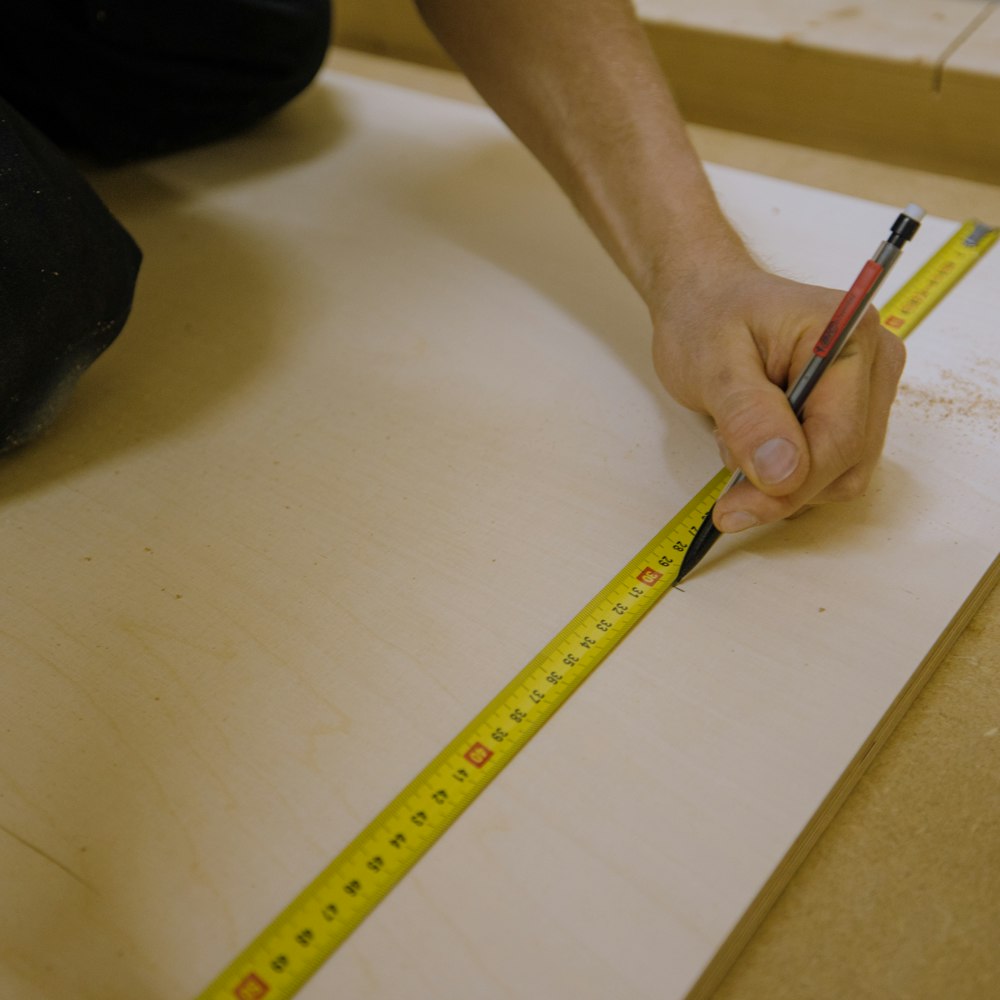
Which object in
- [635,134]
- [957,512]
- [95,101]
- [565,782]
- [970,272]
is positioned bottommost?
[970,272]

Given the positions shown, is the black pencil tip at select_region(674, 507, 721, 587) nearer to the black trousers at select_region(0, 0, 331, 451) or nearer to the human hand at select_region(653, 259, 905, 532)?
the human hand at select_region(653, 259, 905, 532)

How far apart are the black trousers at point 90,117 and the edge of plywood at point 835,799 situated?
878mm

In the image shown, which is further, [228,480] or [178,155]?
[178,155]

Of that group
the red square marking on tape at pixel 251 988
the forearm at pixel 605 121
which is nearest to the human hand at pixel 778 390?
the forearm at pixel 605 121

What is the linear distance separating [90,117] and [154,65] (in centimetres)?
14

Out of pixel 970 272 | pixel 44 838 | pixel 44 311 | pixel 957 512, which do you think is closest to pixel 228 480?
pixel 44 311

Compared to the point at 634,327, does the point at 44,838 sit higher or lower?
higher

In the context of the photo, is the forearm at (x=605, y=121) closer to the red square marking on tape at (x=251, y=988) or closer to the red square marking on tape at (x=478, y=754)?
the red square marking on tape at (x=478, y=754)

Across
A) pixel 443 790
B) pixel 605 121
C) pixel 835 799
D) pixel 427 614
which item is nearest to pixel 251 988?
pixel 443 790

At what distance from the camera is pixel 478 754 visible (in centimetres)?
85

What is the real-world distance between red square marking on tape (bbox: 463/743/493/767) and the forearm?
1.71 feet

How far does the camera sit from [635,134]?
121 cm

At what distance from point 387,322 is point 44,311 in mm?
440

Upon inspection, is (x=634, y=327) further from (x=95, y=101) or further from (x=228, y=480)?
(x=95, y=101)
